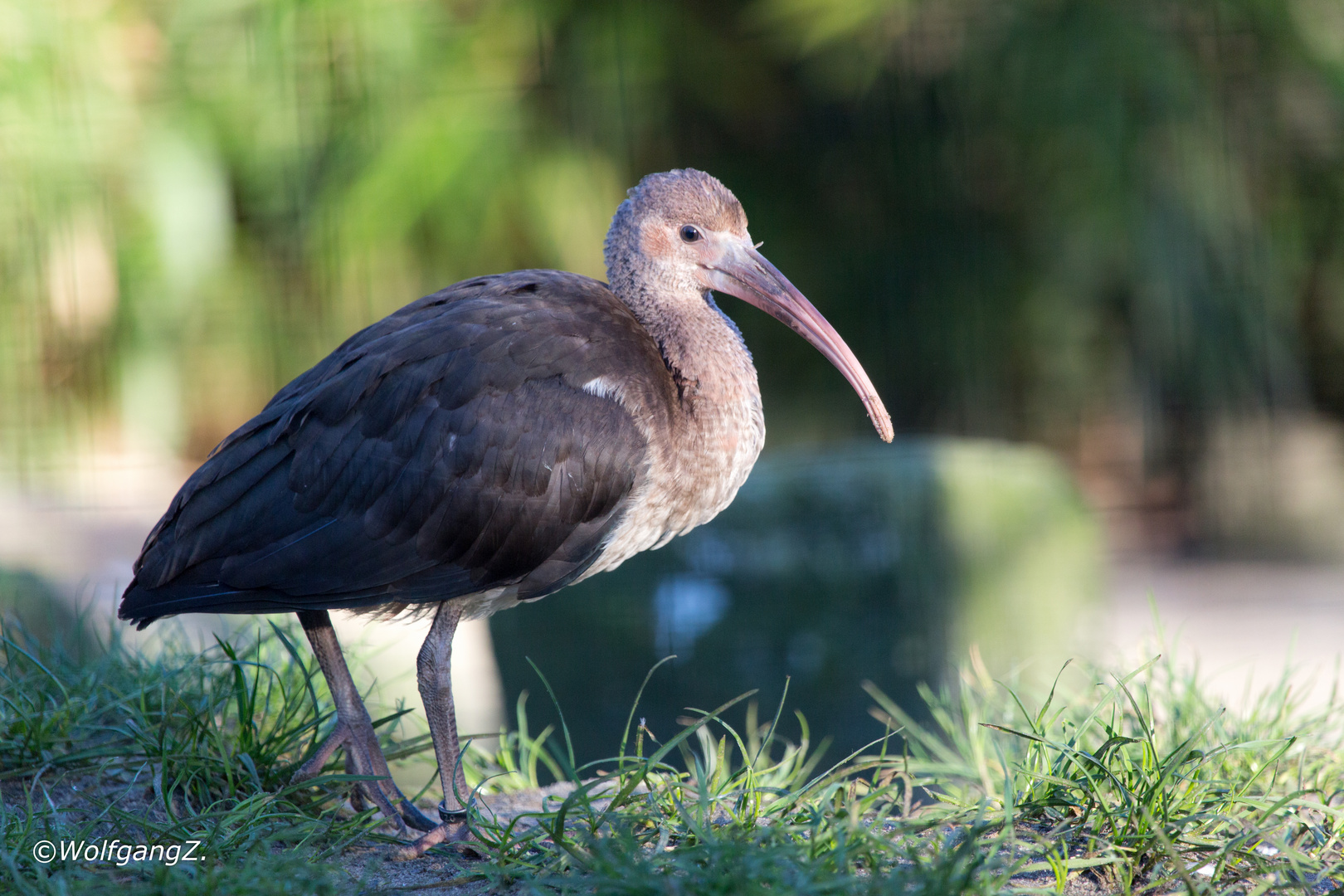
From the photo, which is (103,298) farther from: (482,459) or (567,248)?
(482,459)

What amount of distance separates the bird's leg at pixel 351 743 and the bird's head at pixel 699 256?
3.50ft

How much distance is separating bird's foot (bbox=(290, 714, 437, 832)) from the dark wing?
32 cm

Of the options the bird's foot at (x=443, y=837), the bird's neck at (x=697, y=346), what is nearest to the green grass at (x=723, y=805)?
the bird's foot at (x=443, y=837)

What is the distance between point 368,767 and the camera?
8.32 ft

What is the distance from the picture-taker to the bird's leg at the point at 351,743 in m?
2.53

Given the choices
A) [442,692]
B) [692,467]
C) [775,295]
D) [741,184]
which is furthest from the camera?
[741,184]

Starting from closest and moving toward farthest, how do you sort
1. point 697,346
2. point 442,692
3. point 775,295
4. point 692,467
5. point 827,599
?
point 442,692 → point 692,467 → point 697,346 → point 775,295 → point 827,599

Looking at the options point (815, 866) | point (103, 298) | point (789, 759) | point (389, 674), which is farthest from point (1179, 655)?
point (103, 298)

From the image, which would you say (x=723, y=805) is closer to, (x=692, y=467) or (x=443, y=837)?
(x=443, y=837)

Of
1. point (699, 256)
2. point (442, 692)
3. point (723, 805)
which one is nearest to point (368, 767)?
point (442, 692)

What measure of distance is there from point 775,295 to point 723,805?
1200mm

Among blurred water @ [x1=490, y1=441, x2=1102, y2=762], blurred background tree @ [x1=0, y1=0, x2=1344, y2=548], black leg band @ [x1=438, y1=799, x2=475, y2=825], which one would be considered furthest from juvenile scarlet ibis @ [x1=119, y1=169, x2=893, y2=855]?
blurred background tree @ [x1=0, y1=0, x2=1344, y2=548]

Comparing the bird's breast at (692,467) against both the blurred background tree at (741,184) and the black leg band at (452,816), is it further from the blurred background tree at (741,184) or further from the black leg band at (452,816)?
the blurred background tree at (741,184)

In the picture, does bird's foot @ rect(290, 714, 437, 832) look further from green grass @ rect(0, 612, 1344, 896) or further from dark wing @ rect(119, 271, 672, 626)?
dark wing @ rect(119, 271, 672, 626)
